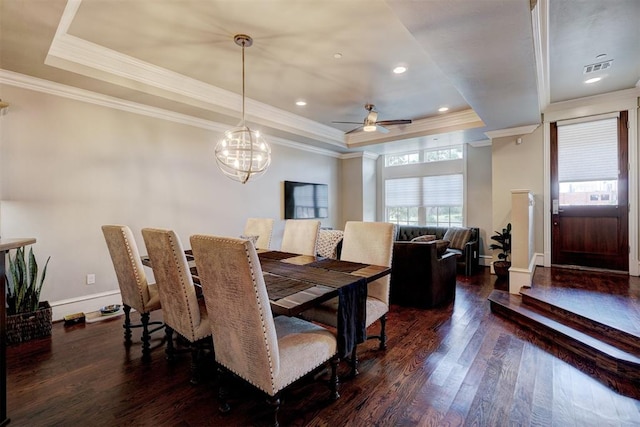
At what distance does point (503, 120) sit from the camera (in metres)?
4.50

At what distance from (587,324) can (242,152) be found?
380 cm

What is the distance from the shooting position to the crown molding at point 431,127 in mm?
5092

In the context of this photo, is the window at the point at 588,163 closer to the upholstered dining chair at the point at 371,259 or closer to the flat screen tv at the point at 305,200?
the upholstered dining chair at the point at 371,259

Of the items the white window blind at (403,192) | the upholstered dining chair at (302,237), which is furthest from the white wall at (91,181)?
the white window blind at (403,192)

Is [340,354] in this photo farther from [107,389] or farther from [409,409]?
[107,389]

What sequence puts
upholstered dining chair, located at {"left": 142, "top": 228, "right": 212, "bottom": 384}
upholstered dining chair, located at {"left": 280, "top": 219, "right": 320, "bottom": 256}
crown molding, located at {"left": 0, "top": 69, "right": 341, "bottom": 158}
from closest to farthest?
1. upholstered dining chair, located at {"left": 142, "top": 228, "right": 212, "bottom": 384}
2. crown molding, located at {"left": 0, "top": 69, "right": 341, "bottom": 158}
3. upholstered dining chair, located at {"left": 280, "top": 219, "right": 320, "bottom": 256}

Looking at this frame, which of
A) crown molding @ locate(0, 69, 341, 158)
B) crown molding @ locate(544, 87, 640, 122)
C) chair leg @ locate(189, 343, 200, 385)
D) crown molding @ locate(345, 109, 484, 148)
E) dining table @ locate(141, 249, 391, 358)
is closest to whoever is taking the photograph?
dining table @ locate(141, 249, 391, 358)

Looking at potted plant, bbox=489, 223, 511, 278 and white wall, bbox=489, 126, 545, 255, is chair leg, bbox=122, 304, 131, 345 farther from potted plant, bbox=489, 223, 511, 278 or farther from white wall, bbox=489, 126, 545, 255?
white wall, bbox=489, 126, 545, 255

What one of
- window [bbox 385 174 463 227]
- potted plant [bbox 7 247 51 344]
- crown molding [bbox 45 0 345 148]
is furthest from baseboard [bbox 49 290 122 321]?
window [bbox 385 174 463 227]

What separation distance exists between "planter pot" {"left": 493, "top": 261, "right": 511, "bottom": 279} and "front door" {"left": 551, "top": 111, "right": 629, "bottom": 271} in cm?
78

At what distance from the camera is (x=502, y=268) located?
493cm

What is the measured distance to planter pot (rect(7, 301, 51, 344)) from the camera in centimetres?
279

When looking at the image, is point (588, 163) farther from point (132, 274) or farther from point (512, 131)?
point (132, 274)

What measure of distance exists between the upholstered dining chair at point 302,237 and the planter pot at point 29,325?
251 centimetres
